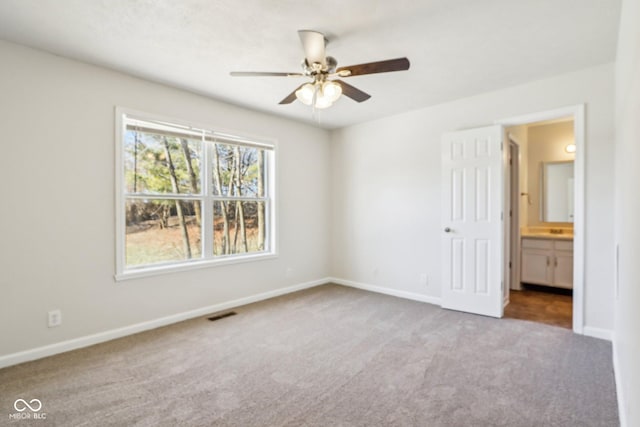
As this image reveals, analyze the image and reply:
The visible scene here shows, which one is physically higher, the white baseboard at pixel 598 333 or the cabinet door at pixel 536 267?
the cabinet door at pixel 536 267

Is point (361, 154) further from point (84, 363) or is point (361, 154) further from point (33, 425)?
point (33, 425)

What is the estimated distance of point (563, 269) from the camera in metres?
4.58

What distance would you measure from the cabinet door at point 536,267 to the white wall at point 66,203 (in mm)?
4570

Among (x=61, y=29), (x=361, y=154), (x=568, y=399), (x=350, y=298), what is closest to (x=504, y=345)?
(x=568, y=399)

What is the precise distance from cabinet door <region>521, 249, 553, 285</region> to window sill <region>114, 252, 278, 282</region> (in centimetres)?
374

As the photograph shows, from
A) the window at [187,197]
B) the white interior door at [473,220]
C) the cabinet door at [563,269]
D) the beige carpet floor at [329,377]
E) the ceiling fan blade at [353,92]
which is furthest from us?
the cabinet door at [563,269]

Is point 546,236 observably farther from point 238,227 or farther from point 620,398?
point 238,227

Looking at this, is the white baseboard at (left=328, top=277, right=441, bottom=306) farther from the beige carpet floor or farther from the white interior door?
the beige carpet floor

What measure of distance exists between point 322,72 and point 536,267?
4.35 m

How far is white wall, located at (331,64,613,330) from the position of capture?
3035 mm

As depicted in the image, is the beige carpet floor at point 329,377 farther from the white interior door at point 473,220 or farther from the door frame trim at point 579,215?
the white interior door at point 473,220

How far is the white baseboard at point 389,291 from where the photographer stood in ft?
13.8

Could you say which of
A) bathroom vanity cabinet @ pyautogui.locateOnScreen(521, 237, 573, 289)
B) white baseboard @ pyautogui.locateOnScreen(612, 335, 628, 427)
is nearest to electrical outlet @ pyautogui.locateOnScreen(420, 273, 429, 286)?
bathroom vanity cabinet @ pyautogui.locateOnScreen(521, 237, 573, 289)

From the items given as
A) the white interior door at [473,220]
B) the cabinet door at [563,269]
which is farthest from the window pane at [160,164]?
the cabinet door at [563,269]
